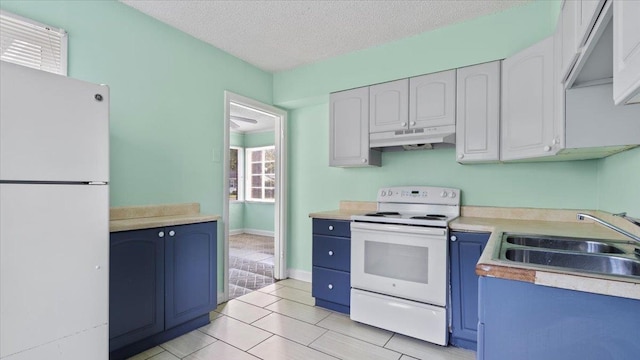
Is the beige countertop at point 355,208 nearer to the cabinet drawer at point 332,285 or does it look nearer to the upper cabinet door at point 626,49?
the cabinet drawer at point 332,285

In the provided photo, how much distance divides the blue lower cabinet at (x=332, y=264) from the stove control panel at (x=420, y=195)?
1.89 feet

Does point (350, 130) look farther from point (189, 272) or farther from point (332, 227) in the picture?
point (189, 272)

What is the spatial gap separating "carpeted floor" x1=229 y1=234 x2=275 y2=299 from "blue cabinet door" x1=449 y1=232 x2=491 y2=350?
2168mm

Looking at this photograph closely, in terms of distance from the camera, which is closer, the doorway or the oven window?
the oven window

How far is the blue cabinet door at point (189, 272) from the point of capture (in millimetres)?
2176

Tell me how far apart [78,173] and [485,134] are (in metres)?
2.69

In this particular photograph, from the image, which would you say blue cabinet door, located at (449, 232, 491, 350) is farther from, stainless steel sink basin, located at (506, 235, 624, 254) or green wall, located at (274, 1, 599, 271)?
green wall, located at (274, 1, 599, 271)

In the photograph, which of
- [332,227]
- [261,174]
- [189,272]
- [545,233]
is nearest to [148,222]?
[189,272]

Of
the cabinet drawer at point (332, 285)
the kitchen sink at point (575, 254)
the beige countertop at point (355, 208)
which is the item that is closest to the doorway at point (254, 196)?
the beige countertop at point (355, 208)

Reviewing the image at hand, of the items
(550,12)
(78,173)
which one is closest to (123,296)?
(78,173)

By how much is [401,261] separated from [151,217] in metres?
2.05

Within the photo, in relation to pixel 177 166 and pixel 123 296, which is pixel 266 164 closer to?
pixel 177 166

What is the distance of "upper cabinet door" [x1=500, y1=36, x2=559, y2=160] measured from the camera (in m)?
1.88

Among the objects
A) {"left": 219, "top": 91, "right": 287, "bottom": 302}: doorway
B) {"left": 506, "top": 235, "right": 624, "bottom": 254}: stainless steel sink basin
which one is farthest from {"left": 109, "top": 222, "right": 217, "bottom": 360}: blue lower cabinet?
{"left": 506, "top": 235, "right": 624, "bottom": 254}: stainless steel sink basin
